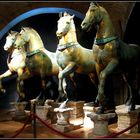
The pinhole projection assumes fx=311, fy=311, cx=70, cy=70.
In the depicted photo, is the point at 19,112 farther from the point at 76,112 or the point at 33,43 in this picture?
the point at 33,43

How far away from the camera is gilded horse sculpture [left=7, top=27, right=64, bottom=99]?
857 centimetres

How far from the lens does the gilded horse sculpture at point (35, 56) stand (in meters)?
8.57

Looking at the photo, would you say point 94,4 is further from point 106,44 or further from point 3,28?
point 3,28

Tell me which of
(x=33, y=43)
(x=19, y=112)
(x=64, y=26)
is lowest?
(x=19, y=112)

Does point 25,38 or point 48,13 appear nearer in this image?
point 25,38

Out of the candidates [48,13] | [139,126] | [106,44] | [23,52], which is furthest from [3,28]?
[139,126]

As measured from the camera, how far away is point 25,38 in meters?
8.72

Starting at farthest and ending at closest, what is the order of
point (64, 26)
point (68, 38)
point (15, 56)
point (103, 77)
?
point (15, 56) < point (68, 38) < point (64, 26) < point (103, 77)

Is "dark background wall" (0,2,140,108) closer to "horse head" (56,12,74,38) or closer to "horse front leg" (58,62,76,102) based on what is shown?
"horse head" (56,12,74,38)

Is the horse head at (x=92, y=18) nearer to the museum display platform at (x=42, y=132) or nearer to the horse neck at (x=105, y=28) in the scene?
the horse neck at (x=105, y=28)

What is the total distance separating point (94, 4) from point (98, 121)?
8.11ft

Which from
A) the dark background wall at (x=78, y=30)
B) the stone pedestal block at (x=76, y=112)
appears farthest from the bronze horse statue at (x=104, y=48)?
the dark background wall at (x=78, y=30)

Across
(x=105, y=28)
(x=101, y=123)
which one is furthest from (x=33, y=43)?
(x=101, y=123)

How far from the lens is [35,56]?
8.56 metres
